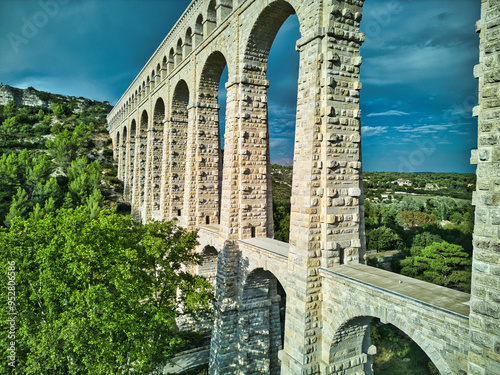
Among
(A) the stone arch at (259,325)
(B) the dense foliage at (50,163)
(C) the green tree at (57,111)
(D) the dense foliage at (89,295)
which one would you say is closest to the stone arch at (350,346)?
(D) the dense foliage at (89,295)

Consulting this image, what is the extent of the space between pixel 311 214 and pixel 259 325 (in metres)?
9.08

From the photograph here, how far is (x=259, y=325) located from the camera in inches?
673

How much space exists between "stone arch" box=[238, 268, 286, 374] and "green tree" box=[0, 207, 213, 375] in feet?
12.4

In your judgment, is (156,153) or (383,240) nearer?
(156,153)

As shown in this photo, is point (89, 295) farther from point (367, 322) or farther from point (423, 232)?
point (423, 232)

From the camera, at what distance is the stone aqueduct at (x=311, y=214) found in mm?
6414

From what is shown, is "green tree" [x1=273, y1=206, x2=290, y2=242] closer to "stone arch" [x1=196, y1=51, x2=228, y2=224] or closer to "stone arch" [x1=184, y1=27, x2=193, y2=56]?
"stone arch" [x1=196, y1=51, x2=228, y2=224]

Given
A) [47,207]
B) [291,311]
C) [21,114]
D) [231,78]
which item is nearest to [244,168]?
[231,78]

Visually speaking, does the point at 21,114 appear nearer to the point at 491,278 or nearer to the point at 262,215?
the point at 262,215

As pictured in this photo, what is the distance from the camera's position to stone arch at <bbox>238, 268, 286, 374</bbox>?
54.5ft

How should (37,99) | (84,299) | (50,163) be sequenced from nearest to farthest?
(84,299) → (50,163) → (37,99)

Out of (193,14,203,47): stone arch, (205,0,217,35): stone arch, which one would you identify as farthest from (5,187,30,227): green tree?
(205,0,217,35): stone arch

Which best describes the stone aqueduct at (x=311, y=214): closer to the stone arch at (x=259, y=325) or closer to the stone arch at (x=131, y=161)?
the stone arch at (x=259, y=325)

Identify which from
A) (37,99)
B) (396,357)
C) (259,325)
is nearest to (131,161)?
(259,325)
